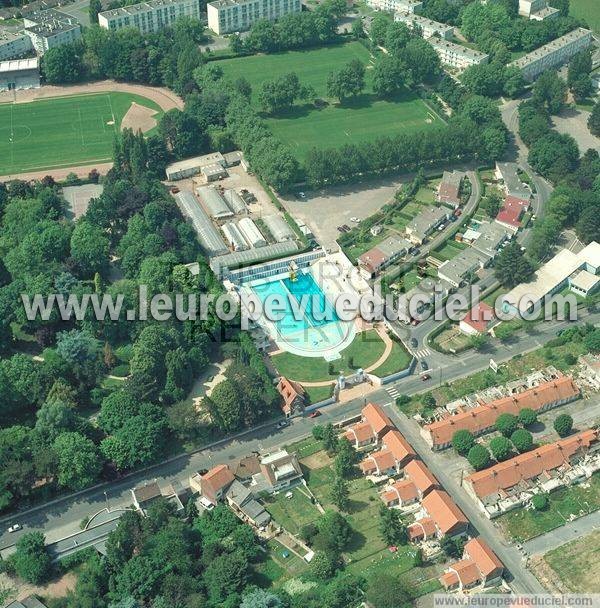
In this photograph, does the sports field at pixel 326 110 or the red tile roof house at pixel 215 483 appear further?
the sports field at pixel 326 110

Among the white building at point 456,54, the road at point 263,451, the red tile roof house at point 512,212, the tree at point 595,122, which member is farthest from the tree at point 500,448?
the white building at point 456,54

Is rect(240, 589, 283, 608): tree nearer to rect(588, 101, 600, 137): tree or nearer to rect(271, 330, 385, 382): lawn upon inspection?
rect(271, 330, 385, 382): lawn

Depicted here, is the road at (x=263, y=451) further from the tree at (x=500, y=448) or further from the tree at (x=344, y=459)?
the tree at (x=344, y=459)

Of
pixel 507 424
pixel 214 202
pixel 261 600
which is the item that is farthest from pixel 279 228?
pixel 261 600

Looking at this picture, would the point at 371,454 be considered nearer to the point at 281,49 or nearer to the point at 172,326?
the point at 172,326

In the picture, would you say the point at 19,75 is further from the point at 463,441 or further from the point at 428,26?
the point at 463,441

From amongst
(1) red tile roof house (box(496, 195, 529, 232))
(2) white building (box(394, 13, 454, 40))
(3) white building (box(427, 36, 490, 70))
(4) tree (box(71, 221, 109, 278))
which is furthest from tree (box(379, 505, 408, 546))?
(2) white building (box(394, 13, 454, 40))
